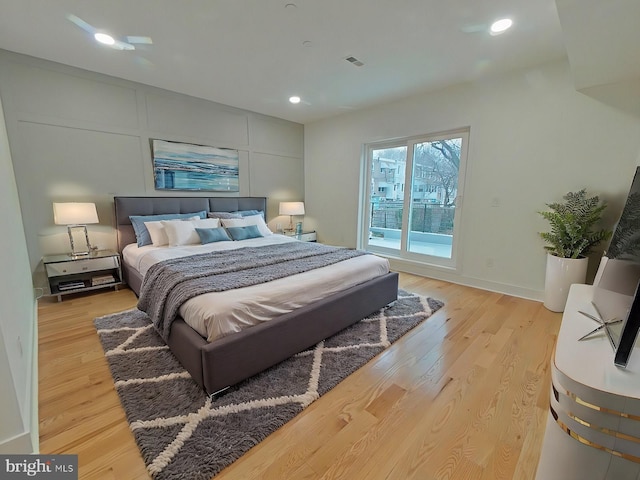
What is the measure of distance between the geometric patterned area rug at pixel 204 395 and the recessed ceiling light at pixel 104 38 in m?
2.61

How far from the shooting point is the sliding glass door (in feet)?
12.6

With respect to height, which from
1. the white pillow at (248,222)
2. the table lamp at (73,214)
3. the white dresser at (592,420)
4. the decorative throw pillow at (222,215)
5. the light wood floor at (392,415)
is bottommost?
the light wood floor at (392,415)

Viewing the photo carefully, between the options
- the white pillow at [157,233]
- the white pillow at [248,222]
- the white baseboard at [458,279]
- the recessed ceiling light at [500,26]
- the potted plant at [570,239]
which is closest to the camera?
the recessed ceiling light at [500,26]

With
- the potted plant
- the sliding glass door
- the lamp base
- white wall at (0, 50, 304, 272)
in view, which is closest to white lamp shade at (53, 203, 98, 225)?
the lamp base

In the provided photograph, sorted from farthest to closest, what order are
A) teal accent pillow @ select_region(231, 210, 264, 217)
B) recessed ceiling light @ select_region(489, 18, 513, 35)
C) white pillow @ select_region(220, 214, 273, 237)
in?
teal accent pillow @ select_region(231, 210, 264, 217) → white pillow @ select_region(220, 214, 273, 237) → recessed ceiling light @ select_region(489, 18, 513, 35)

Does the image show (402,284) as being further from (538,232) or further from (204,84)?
(204,84)

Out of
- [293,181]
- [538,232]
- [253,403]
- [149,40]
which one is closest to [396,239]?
[538,232]

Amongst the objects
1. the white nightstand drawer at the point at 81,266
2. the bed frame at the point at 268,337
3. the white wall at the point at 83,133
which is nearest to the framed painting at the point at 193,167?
the white wall at the point at 83,133

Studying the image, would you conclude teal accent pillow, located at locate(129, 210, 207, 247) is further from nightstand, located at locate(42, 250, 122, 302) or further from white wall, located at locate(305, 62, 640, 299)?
white wall, located at locate(305, 62, 640, 299)

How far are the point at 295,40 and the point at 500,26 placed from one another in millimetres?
1746

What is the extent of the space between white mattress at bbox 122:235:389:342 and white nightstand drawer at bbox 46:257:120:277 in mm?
439

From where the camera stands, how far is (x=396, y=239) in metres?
4.63

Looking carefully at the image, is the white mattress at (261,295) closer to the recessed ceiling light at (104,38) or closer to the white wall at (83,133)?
the white wall at (83,133)

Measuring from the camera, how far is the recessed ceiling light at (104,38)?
2.50m
